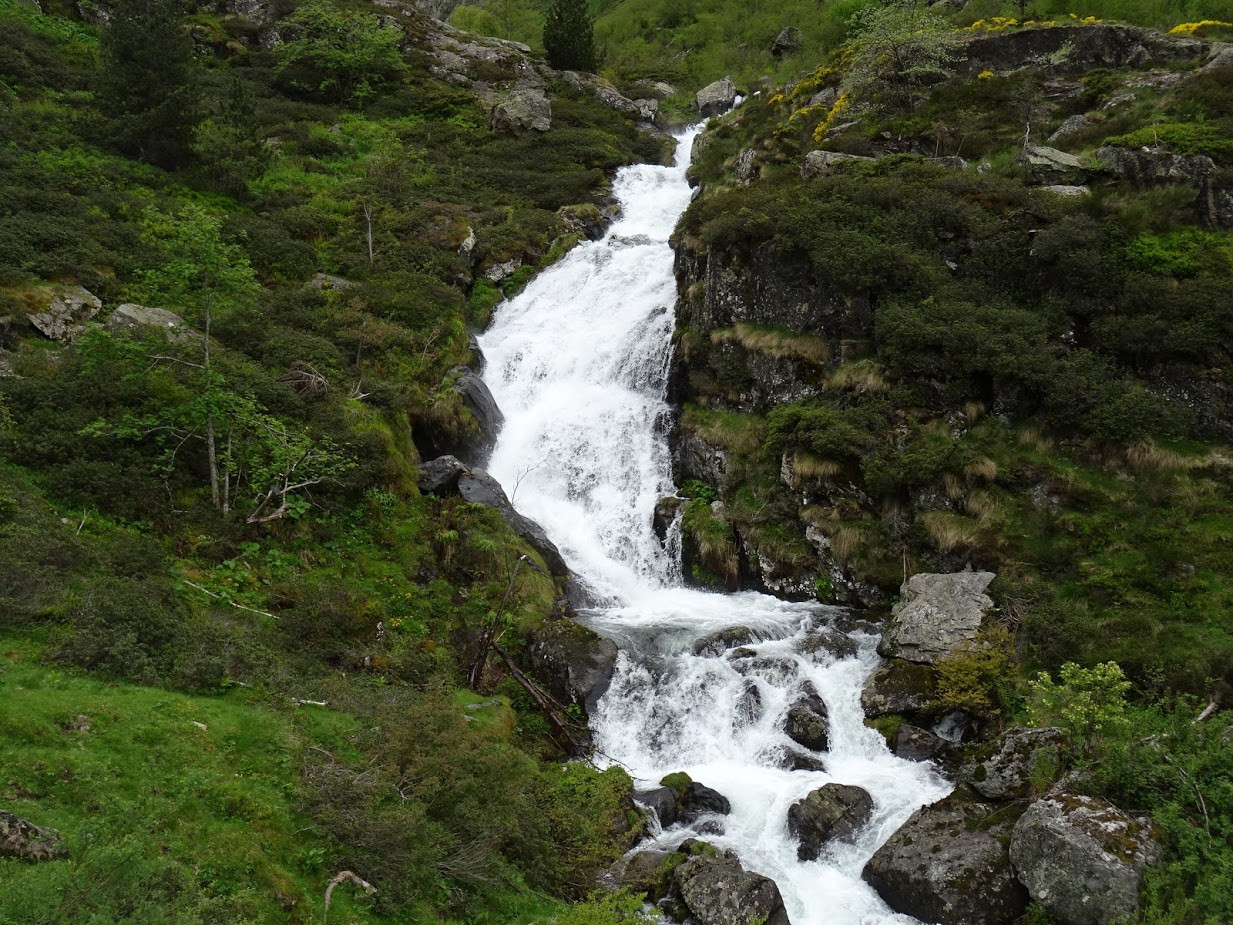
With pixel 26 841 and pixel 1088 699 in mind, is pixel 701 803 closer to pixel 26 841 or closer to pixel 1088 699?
pixel 1088 699

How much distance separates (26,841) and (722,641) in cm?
1261

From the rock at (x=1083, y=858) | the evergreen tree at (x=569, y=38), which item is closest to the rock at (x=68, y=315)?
the rock at (x=1083, y=858)

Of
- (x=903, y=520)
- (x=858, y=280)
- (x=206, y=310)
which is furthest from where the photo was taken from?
(x=858, y=280)

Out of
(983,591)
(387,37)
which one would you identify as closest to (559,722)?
(983,591)

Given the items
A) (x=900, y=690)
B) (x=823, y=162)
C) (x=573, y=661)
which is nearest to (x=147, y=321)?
(x=573, y=661)

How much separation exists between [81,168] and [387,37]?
2893 centimetres

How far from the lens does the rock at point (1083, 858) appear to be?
9.35 meters

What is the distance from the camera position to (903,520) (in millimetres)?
18125

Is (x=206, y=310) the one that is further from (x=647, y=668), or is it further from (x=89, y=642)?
(x=647, y=668)

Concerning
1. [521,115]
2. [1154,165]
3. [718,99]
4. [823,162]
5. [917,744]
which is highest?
[718,99]

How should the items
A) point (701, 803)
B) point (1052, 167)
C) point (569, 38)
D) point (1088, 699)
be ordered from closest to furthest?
1. point (1088, 699)
2. point (701, 803)
3. point (1052, 167)
4. point (569, 38)

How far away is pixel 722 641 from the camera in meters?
16.4

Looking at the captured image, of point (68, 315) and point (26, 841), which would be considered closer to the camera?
point (26, 841)

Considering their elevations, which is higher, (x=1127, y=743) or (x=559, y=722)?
(x=1127, y=743)
